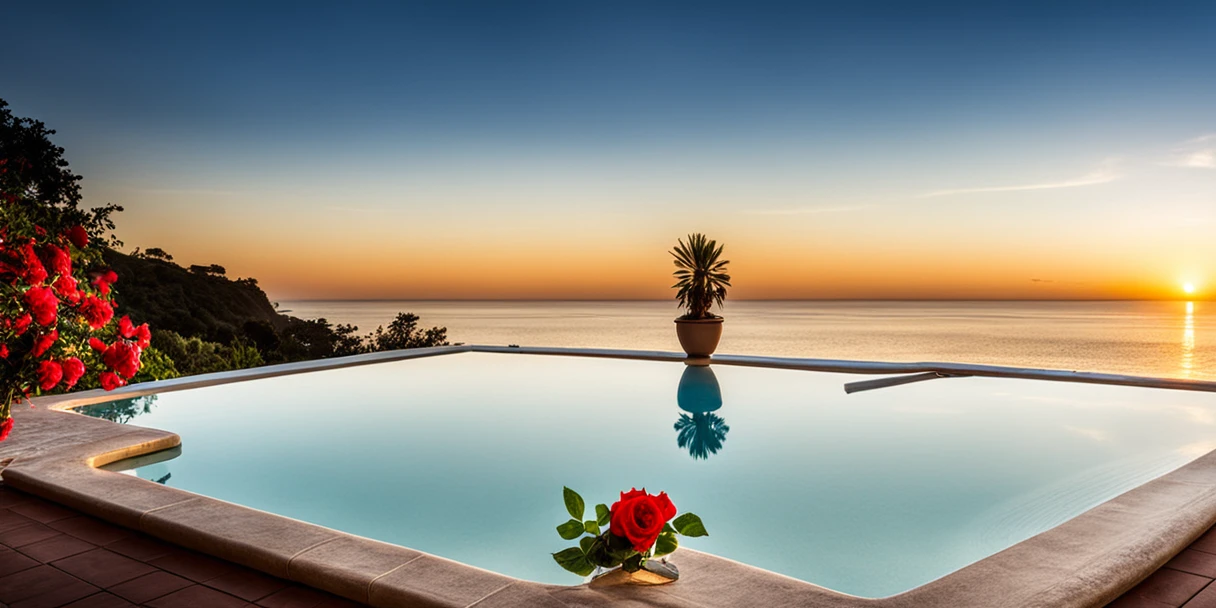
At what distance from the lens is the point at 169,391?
22.8ft

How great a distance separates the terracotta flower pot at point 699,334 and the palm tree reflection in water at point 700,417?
91 cm

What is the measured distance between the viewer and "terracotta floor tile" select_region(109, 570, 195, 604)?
221 cm

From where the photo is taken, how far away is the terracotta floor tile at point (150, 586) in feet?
7.27

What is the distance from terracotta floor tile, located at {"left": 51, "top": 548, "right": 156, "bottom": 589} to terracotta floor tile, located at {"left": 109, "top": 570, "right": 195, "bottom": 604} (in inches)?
1.9

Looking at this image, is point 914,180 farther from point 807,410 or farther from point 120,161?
point 120,161

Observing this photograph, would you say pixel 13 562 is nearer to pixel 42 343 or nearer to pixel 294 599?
pixel 294 599

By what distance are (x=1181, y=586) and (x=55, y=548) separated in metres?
4.12

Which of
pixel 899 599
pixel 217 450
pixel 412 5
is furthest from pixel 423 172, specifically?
pixel 899 599

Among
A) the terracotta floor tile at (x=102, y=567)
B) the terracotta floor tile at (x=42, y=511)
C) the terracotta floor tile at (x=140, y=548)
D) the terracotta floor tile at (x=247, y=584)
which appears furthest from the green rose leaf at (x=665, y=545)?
the terracotta floor tile at (x=42, y=511)

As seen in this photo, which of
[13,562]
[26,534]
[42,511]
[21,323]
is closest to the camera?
[21,323]

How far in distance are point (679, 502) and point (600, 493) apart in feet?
1.51

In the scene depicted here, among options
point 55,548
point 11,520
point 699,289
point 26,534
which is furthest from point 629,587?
point 699,289

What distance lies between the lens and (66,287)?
5.96 ft

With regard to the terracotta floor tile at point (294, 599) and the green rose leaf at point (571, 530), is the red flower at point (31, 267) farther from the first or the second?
the green rose leaf at point (571, 530)
